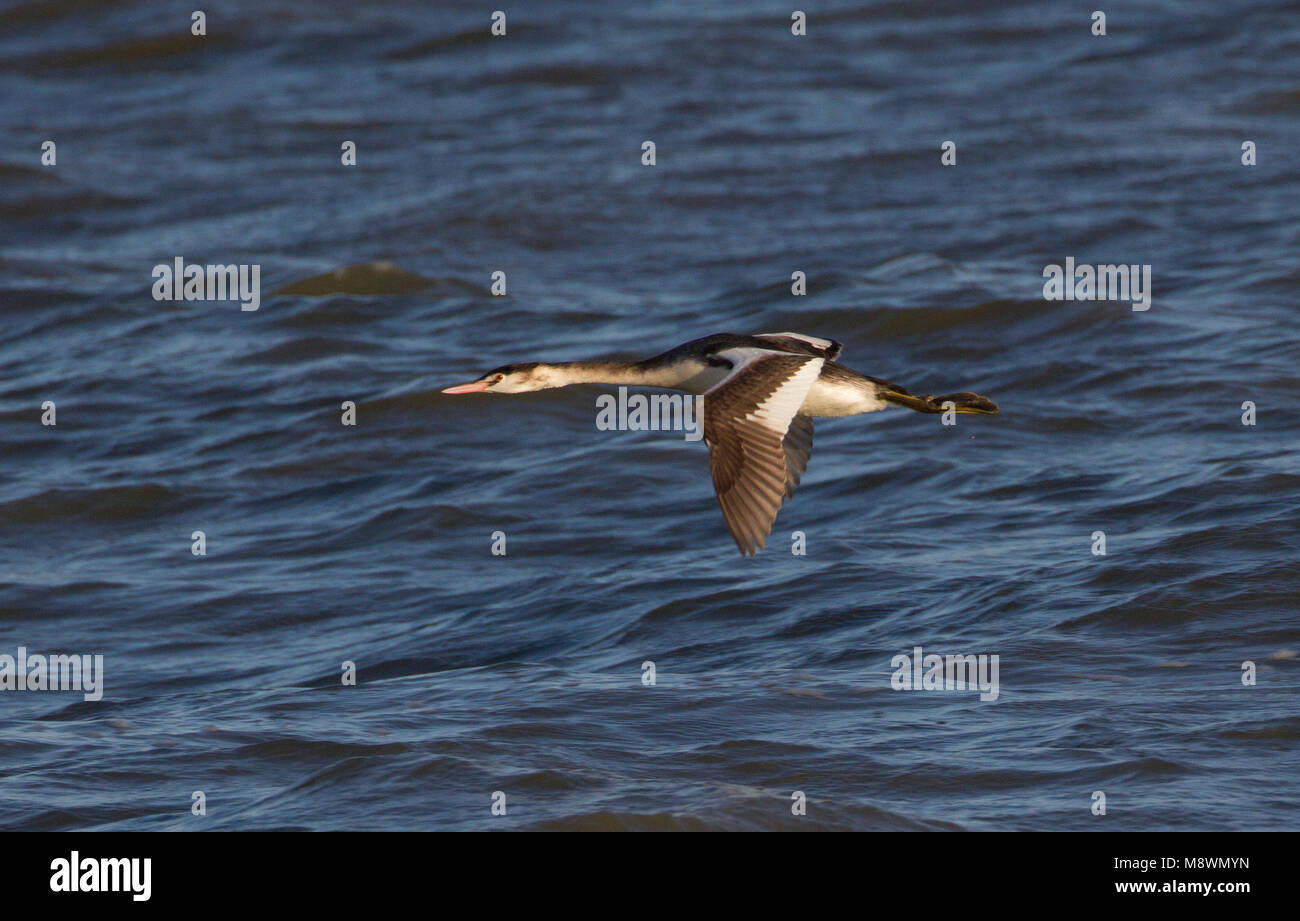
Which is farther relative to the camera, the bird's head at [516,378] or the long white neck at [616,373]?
the bird's head at [516,378]

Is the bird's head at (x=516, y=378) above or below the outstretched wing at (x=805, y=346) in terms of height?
below

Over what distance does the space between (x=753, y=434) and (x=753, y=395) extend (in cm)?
19

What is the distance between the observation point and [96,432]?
12.8 meters

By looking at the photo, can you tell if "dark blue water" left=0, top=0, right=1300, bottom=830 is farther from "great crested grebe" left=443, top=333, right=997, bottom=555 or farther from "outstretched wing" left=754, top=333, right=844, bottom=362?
"outstretched wing" left=754, top=333, right=844, bottom=362

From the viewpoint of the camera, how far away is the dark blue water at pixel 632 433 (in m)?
7.40

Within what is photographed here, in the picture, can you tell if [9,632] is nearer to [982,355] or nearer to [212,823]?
[212,823]

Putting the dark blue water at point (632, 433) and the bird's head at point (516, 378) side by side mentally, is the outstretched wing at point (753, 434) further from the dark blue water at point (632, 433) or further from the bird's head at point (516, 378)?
the bird's head at point (516, 378)

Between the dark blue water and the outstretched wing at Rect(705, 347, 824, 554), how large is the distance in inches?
37.6

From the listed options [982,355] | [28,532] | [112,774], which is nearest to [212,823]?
[112,774]

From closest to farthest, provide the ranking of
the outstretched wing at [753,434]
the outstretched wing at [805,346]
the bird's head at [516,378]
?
the outstretched wing at [753,434] → the outstretched wing at [805,346] → the bird's head at [516,378]

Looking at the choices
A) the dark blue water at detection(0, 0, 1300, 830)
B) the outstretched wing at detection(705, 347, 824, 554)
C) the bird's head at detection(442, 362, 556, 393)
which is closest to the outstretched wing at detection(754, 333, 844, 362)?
the outstretched wing at detection(705, 347, 824, 554)

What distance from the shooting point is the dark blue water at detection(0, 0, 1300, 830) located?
740 centimetres

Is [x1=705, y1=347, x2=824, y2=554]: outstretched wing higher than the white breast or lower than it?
lower

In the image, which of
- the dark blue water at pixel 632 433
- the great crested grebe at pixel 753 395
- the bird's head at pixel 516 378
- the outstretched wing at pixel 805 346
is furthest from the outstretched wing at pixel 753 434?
the bird's head at pixel 516 378
